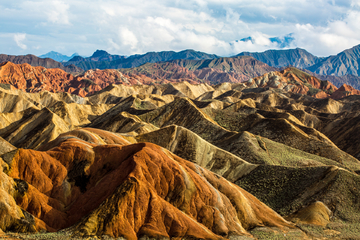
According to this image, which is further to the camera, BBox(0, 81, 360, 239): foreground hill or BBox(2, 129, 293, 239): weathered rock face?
BBox(2, 129, 293, 239): weathered rock face

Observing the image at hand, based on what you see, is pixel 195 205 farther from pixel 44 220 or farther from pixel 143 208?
pixel 44 220

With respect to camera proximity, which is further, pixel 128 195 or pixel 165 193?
pixel 165 193

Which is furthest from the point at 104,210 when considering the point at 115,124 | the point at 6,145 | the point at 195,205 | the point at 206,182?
the point at 115,124

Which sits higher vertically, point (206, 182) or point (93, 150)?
point (93, 150)

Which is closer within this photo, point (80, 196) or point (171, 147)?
point (80, 196)

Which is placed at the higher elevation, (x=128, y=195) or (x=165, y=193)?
(x=128, y=195)

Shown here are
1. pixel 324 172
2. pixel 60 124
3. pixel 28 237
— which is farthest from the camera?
pixel 60 124

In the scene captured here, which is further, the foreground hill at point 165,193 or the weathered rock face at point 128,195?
the weathered rock face at point 128,195

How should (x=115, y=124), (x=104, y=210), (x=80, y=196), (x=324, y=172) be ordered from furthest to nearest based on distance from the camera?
(x=115, y=124) → (x=324, y=172) → (x=80, y=196) → (x=104, y=210)
